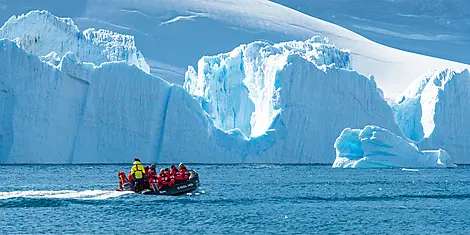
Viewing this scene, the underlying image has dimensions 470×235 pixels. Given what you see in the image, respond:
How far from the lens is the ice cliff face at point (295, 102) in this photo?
1837 inches

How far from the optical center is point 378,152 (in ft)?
142

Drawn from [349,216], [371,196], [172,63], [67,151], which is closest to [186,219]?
[349,216]

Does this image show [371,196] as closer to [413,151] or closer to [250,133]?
[413,151]

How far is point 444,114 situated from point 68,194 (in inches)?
1055

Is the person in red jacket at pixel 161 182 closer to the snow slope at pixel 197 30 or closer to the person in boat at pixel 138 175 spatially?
the person in boat at pixel 138 175

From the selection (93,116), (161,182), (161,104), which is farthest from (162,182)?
(161,104)

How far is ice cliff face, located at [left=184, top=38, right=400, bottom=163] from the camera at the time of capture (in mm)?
46656

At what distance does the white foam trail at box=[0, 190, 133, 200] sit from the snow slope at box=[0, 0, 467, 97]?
47204 mm

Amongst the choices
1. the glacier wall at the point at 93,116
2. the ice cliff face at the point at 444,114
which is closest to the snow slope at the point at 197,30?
the ice cliff face at the point at 444,114

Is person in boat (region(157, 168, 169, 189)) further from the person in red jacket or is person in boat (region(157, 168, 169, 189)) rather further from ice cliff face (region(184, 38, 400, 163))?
ice cliff face (region(184, 38, 400, 163))

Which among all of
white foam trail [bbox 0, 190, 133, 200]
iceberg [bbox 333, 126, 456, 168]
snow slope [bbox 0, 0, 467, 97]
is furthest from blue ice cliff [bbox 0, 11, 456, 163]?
snow slope [bbox 0, 0, 467, 97]

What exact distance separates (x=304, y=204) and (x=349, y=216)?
120 inches

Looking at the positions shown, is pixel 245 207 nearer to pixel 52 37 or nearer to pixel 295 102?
pixel 295 102

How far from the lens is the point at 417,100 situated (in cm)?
5003
